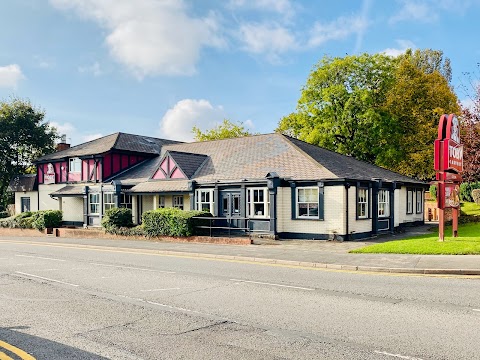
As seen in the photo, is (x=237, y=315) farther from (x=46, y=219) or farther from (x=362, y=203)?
(x=46, y=219)

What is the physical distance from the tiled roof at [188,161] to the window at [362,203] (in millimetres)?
11322

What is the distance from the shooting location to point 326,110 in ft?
140

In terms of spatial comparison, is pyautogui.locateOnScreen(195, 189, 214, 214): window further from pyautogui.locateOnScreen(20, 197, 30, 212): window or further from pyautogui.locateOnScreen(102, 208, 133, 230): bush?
pyautogui.locateOnScreen(20, 197, 30, 212): window

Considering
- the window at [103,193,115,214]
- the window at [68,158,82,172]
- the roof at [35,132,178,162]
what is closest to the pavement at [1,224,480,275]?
the window at [103,193,115,214]

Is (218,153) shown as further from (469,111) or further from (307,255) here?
(469,111)

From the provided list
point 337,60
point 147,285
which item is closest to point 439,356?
point 147,285

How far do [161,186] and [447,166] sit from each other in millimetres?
18379

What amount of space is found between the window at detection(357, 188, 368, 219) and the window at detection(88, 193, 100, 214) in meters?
20.8

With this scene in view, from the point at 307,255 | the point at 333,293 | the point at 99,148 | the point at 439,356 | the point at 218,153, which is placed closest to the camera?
the point at 439,356

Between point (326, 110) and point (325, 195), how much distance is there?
2122cm

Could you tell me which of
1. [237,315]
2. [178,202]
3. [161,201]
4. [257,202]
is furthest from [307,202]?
[237,315]

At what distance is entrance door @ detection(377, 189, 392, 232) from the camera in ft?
85.9

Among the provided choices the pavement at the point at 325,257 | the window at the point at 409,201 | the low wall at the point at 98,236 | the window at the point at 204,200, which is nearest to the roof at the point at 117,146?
the low wall at the point at 98,236

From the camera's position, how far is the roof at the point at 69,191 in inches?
1422
